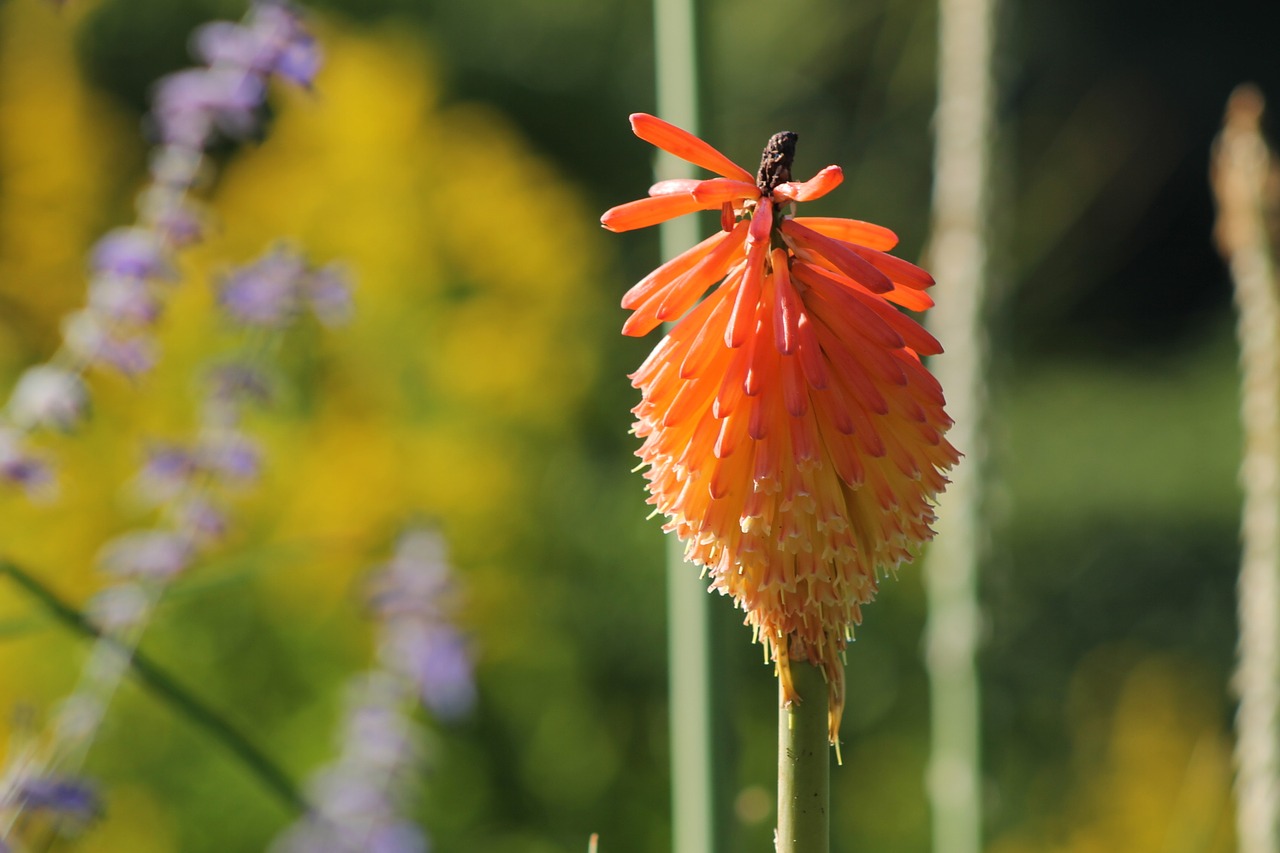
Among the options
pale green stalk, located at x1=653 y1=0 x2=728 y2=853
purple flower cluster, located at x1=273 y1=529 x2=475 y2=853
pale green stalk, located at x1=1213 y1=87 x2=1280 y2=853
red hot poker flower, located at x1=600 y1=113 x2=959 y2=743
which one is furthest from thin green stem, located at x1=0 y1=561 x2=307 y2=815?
pale green stalk, located at x1=1213 y1=87 x2=1280 y2=853

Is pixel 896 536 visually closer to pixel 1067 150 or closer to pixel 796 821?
pixel 796 821

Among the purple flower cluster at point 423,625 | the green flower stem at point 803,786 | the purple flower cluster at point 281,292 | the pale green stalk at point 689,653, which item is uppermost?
the purple flower cluster at point 281,292

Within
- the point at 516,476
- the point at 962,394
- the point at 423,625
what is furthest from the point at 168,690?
the point at 516,476

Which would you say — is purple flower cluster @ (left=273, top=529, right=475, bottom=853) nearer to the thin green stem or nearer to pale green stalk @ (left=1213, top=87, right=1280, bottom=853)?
the thin green stem

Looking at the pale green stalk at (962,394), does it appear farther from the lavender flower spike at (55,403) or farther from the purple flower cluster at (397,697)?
the lavender flower spike at (55,403)

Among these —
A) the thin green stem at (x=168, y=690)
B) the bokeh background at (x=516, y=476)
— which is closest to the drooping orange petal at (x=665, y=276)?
the thin green stem at (x=168, y=690)

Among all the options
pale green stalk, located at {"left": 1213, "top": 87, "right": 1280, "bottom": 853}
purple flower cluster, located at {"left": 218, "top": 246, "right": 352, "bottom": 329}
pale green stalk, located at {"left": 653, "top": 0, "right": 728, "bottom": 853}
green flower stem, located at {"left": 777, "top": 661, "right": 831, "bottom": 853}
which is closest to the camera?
green flower stem, located at {"left": 777, "top": 661, "right": 831, "bottom": 853}

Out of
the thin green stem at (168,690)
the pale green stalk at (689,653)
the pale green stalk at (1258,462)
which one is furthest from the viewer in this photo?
the pale green stalk at (1258,462)
